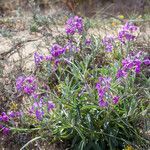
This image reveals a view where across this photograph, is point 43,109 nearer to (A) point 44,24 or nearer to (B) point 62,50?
(B) point 62,50

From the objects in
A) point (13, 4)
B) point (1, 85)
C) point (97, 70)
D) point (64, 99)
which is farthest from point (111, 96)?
point (13, 4)

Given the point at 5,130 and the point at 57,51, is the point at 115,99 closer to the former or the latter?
the point at 57,51

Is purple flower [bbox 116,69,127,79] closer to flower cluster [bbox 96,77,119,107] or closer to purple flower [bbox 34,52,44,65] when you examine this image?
flower cluster [bbox 96,77,119,107]

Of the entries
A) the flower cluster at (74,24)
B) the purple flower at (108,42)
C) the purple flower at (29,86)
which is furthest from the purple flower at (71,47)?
the purple flower at (29,86)

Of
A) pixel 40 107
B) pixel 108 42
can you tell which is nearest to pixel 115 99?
pixel 40 107

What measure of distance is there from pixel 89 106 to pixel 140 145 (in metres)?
0.55

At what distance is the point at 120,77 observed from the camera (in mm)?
3176

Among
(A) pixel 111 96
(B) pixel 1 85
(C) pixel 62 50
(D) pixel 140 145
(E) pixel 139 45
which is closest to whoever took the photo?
(A) pixel 111 96

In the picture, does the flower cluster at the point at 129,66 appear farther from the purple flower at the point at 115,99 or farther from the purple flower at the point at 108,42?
the purple flower at the point at 108,42

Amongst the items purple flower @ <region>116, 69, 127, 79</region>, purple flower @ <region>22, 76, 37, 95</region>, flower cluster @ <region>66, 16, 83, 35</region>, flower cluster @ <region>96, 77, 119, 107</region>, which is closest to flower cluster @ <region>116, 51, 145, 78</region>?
purple flower @ <region>116, 69, 127, 79</region>

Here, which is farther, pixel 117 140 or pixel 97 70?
pixel 97 70

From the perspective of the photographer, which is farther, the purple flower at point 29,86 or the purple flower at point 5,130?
the purple flower at point 5,130

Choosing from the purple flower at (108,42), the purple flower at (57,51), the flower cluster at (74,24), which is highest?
the flower cluster at (74,24)

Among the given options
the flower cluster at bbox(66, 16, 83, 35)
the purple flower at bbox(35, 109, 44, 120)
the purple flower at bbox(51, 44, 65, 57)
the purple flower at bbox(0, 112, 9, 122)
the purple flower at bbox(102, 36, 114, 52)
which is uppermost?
the flower cluster at bbox(66, 16, 83, 35)
